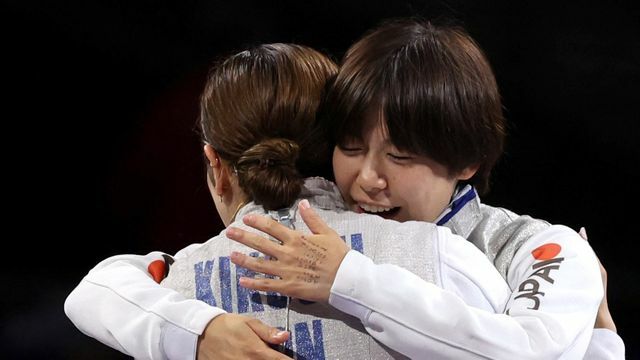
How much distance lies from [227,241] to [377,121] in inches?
10.9

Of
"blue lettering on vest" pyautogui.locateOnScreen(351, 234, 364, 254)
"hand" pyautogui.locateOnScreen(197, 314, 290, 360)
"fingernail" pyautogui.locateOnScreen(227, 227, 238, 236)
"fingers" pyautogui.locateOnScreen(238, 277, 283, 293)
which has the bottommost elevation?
"hand" pyautogui.locateOnScreen(197, 314, 290, 360)

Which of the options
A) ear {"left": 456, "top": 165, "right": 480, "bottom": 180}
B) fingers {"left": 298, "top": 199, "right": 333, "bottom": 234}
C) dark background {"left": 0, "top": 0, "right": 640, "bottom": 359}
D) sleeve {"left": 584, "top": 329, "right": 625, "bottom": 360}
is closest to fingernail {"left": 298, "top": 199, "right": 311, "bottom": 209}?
fingers {"left": 298, "top": 199, "right": 333, "bottom": 234}

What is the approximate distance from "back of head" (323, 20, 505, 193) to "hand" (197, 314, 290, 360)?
318 mm

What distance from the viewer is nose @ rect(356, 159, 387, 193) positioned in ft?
4.42

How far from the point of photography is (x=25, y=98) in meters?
2.46

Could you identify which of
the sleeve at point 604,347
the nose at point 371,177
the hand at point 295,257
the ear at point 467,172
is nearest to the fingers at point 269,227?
the hand at point 295,257

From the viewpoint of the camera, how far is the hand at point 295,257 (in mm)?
1148

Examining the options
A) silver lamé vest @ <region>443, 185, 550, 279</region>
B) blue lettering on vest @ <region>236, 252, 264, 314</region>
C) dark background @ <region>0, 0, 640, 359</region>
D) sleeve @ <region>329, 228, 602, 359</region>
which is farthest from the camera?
dark background @ <region>0, 0, 640, 359</region>

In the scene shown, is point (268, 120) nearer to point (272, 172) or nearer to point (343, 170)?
point (272, 172)

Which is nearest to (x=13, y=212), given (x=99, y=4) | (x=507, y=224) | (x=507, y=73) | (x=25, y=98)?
(x=25, y=98)

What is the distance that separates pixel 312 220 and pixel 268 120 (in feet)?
0.51

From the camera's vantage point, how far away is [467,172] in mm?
1458

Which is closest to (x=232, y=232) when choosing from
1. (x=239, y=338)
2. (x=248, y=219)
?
(x=248, y=219)

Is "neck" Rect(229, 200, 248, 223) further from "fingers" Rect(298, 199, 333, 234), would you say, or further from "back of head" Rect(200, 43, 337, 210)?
"fingers" Rect(298, 199, 333, 234)
